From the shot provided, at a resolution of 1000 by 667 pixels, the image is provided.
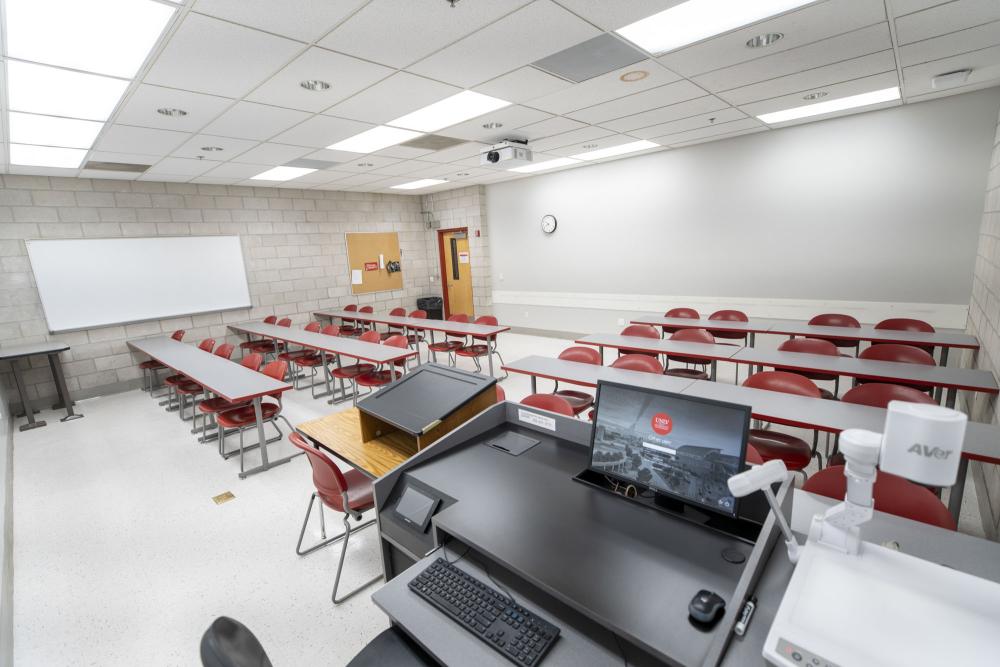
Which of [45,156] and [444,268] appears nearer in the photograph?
[45,156]

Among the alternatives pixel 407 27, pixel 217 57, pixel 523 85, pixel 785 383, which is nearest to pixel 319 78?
pixel 217 57

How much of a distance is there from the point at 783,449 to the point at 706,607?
2047mm

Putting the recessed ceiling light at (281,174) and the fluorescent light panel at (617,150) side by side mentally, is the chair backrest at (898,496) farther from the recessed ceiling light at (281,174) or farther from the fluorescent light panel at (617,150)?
the recessed ceiling light at (281,174)

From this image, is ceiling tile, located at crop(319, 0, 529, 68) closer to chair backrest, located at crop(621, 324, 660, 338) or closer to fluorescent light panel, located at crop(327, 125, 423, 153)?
fluorescent light panel, located at crop(327, 125, 423, 153)

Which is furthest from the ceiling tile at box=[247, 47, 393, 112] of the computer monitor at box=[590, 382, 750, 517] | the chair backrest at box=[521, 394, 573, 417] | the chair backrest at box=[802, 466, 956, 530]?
the chair backrest at box=[802, 466, 956, 530]

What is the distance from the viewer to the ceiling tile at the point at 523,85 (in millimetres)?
3115

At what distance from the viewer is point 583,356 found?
12.6ft

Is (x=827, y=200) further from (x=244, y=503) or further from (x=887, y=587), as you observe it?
(x=244, y=503)

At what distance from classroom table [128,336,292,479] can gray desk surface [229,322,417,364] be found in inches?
34.2

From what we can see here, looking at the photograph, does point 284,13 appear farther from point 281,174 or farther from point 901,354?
point 901,354

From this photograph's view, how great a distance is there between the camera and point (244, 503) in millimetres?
3209

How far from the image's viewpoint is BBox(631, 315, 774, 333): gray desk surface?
15.3 feet

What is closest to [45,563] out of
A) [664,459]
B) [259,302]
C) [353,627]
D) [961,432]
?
[353,627]

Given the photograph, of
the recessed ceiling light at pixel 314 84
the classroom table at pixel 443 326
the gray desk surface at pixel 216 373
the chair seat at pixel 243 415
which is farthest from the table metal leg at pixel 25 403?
the recessed ceiling light at pixel 314 84
